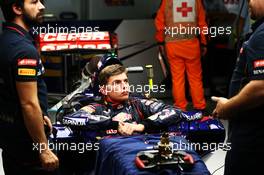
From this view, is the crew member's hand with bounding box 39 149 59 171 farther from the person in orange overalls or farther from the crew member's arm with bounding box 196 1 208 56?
the crew member's arm with bounding box 196 1 208 56

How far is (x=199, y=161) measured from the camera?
104 inches

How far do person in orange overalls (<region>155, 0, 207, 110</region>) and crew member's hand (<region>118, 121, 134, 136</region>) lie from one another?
2509 millimetres

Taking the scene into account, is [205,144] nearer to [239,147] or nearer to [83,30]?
[239,147]

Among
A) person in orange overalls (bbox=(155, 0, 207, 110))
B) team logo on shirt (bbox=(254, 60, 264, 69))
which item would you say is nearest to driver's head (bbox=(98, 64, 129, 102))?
team logo on shirt (bbox=(254, 60, 264, 69))

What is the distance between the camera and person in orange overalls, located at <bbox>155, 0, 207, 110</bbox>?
18.8ft

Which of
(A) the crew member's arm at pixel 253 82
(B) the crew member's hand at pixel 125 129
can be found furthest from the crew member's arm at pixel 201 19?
(A) the crew member's arm at pixel 253 82

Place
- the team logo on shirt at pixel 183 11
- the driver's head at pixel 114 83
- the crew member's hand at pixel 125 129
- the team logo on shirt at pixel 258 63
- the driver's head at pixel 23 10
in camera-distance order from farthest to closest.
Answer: the team logo on shirt at pixel 183 11 < the driver's head at pixel 114 83 < the crew member's hand at pixel 125 129 < the driver's head at pixel 23 10 < the team logo on shirt at pixel 258 63

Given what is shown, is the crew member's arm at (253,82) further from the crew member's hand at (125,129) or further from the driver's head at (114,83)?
the driver's head at (114,83)

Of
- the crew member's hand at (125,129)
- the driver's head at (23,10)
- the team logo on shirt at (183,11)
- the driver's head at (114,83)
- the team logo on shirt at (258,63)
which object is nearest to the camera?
the team logo on shirt at (258,63)

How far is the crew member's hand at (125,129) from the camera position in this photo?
336 cm

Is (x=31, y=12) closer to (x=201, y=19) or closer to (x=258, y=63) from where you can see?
(x=258, y=63)

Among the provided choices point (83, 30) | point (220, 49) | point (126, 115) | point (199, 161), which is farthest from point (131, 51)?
point (199, 161)

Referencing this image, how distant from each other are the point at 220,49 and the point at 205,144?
119 inches

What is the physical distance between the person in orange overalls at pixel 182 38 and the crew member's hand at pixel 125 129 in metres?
2.51
